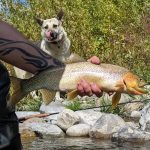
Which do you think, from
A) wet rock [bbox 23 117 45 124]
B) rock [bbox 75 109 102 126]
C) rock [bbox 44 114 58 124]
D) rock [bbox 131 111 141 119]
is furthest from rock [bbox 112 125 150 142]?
rock [bbox 131 111 141 119]

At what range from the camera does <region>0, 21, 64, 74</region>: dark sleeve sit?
312 centimetres

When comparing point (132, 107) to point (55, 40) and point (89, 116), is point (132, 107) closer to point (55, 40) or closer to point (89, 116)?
point (89, 116)

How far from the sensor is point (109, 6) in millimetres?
26031

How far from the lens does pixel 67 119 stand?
11836mm

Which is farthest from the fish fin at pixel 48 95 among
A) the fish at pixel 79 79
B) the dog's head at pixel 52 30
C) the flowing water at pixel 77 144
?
the dog's head at pixel 52 30

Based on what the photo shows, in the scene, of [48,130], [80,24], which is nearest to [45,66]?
[48,130]

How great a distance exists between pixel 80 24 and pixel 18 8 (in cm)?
258

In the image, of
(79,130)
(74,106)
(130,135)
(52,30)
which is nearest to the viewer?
(130,135)

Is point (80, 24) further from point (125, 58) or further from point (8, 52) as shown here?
point (8, 52)

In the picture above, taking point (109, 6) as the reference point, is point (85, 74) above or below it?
below

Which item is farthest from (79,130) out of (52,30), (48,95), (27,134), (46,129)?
(48,95)

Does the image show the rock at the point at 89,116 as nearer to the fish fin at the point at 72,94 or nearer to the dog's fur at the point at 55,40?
the dog's fur at the point at 55,40

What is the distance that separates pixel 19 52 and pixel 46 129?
8.53m

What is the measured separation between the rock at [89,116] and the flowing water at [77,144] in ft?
4.06
